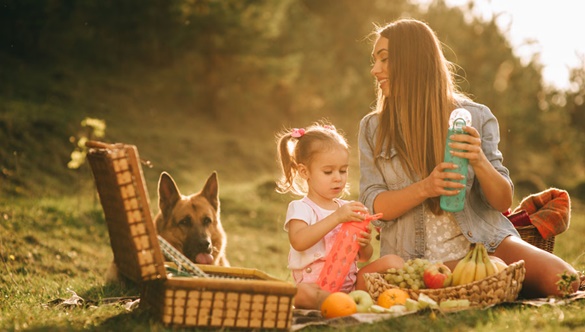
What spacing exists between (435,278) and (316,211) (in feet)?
3.09

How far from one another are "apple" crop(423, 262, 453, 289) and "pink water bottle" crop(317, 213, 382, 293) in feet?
1.56

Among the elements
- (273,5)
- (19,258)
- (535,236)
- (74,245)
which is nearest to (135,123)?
(273,5)

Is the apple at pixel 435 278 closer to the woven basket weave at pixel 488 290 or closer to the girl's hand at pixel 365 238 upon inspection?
the woven basket weave at pixel 488 290

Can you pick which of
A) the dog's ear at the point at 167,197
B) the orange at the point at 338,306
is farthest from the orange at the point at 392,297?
the dog's ear at the point at 167,197

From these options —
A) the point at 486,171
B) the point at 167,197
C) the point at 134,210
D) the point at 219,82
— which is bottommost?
the point at 134,210

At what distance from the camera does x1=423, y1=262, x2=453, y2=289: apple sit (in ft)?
12.9

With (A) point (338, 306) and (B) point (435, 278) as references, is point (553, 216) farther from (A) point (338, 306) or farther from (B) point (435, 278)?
(A) point (338, 306)

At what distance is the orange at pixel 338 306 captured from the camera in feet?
12.3

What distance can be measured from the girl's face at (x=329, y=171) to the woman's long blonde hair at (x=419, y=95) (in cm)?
44

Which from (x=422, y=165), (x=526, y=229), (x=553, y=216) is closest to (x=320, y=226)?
(x=422, y=165)

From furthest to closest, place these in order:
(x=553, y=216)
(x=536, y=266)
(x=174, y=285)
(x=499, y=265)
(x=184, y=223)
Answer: (x=184, y=223), (x=553, y=216), (x=536, y=266), (x=499, y=265), (x=174, y=285)

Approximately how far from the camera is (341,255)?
4.22 meters

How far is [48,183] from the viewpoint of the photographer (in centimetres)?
1176

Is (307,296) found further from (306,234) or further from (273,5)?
(273,5)
